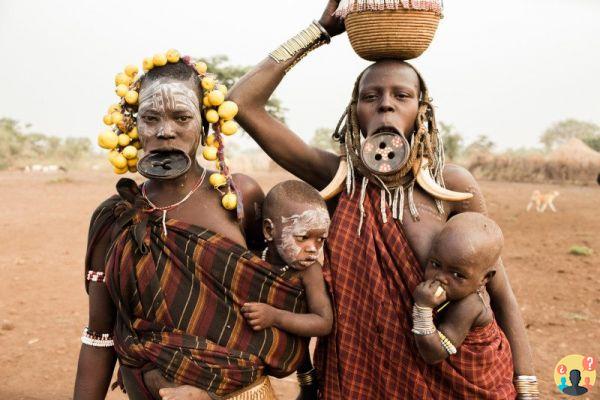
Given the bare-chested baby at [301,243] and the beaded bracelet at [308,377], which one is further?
the beaded bracelet at [308,377]

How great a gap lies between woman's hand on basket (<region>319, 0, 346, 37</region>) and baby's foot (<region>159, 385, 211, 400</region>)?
5.03 ft

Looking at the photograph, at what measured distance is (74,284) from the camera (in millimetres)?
7164

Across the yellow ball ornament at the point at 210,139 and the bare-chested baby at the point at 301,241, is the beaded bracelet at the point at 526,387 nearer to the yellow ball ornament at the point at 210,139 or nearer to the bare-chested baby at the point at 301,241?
the bare-chested baby at the point at 301,241

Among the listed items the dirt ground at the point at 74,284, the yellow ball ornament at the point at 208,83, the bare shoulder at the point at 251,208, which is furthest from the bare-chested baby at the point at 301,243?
the dirt ground at the point at 74,284

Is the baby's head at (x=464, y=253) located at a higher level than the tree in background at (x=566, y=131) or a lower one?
lower

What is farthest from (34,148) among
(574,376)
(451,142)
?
(574,376)

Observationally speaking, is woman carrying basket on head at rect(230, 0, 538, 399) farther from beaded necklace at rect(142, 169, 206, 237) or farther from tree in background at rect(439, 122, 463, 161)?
tree in background at rect(439, 122, 463, 161)

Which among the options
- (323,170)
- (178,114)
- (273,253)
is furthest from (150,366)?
(323,170)

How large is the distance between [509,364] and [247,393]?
102 cm

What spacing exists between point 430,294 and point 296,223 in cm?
53

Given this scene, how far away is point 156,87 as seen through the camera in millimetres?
2156

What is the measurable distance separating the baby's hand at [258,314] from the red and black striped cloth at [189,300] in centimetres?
3

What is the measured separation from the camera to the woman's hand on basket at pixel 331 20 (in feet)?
8.27

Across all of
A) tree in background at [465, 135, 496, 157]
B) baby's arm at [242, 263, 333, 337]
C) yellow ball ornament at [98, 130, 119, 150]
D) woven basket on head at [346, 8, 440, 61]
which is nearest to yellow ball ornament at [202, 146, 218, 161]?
yellow ball ornament at [98, 130, 119, 150]
